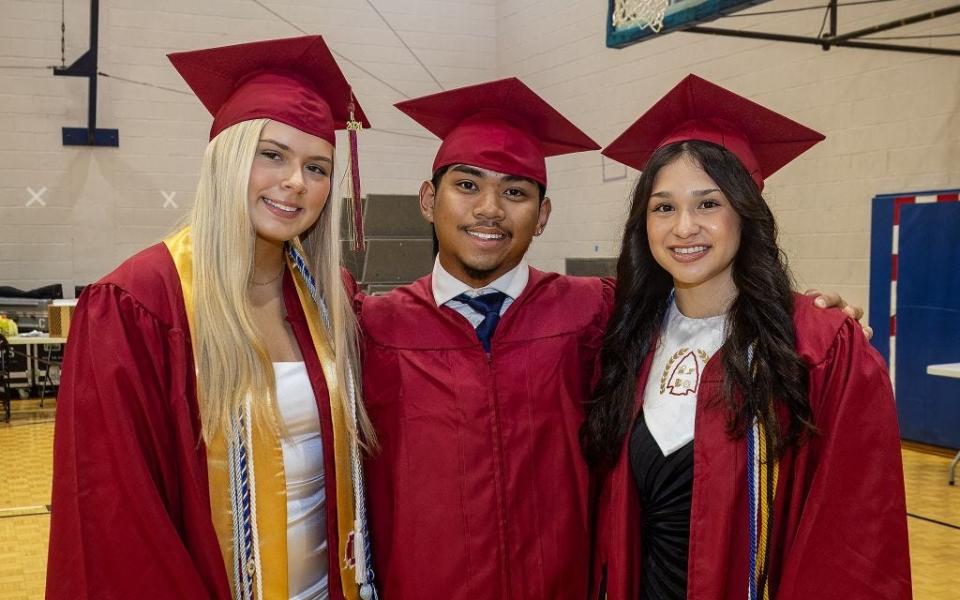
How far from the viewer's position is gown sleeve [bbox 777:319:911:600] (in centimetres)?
157

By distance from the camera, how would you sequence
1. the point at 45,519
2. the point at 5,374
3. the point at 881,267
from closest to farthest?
the point at 45,519
the point at 881,267
the point at 5,374

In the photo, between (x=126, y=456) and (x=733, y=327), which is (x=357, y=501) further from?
(x=733, y=327)

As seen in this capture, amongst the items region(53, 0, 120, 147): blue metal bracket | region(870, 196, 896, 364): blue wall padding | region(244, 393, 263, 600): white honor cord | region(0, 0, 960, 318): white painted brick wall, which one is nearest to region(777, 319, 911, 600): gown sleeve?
region(244, 393, 263, 600): white honor cord

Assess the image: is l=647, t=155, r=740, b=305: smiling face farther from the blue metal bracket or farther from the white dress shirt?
the blue metal bracket

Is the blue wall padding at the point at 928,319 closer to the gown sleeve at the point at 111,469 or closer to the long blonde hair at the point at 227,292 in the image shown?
Answer: the long blonde hair at the point at 227,292

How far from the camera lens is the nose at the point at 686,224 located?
176 centimetres

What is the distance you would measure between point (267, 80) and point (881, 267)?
5.55 meters

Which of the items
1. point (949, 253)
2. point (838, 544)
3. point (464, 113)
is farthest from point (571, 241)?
point (838, 544)

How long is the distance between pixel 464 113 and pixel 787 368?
3.33 feet

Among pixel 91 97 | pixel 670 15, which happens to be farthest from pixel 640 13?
pixel 91 97

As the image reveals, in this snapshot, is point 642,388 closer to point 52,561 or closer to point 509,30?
point 52,561

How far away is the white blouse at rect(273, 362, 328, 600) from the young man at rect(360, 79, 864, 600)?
21 cm

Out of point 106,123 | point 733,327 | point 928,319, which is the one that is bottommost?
point 928,319

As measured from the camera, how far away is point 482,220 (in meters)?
2.02
